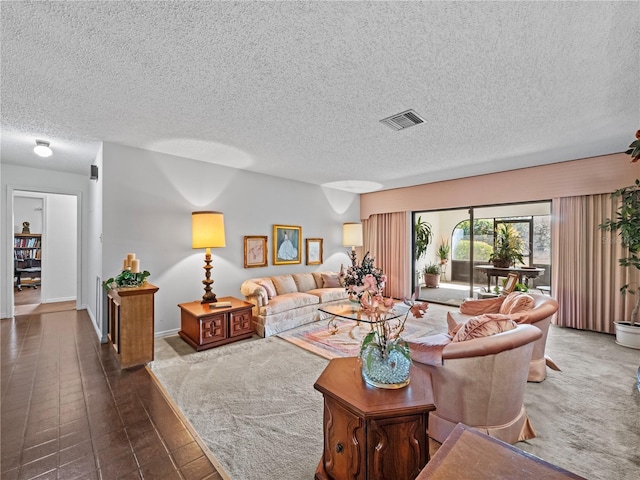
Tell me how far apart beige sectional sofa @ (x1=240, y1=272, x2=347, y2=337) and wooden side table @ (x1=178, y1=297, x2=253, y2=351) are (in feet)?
0.69

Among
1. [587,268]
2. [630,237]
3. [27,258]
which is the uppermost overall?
[630,237]

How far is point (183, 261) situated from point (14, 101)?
2394 millimetres

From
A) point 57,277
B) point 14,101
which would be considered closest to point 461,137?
point 14,101

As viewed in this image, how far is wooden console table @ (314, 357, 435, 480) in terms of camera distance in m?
1.30

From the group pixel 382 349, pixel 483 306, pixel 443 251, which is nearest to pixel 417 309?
pixel 382 349

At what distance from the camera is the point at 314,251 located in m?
6.14

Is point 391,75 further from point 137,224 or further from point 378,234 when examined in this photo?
point 378,234

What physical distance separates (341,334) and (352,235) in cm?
292

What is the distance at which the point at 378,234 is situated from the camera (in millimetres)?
7027

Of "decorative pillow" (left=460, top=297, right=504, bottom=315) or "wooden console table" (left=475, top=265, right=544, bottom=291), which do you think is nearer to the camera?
"decorative pillow" (left=460, top=297, right=504, bottom=315)

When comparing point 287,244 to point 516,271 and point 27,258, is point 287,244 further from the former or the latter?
A: point 27,258

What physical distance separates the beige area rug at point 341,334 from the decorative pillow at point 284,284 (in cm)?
76

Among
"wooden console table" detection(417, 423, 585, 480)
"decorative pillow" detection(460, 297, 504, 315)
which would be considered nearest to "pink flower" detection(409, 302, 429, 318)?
→ "wooden console table" detection(417, 423, 585, 480)

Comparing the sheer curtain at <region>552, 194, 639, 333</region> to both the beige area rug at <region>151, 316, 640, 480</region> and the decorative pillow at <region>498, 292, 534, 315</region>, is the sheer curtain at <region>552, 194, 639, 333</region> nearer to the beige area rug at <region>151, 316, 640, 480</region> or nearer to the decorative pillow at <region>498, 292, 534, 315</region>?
the beige area rug at <region>151, 316, 640, 480</region>
